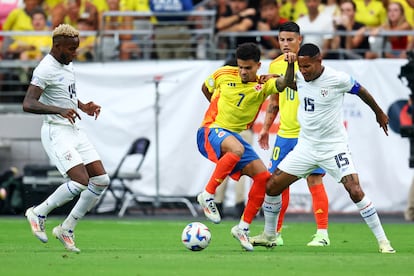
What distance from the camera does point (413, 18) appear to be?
2277 centimetres

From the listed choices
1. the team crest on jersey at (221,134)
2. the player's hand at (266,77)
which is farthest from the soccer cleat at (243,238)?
the player's hand at (266,77)

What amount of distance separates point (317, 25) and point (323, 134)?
9385 mm

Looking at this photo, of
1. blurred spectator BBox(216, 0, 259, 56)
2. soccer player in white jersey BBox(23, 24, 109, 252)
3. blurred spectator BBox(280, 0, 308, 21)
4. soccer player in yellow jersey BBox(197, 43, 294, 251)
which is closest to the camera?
soccer player in white jersey BBox(23, 24, 109, 252)

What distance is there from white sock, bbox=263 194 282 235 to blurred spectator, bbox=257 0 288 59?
355 inches

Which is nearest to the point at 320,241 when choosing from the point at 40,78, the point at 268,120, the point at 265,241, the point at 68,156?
the point at 265,241

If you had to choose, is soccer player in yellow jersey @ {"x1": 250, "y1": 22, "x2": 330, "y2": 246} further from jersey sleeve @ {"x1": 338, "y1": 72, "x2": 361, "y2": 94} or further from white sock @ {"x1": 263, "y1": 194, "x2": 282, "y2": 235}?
jersey sleeve @ {"x1": 338, "y1": 72, "x2": 361, "y2": 94}

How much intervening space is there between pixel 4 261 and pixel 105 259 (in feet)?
3.30

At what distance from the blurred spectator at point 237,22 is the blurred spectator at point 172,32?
735mm

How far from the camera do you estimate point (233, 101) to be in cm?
1412

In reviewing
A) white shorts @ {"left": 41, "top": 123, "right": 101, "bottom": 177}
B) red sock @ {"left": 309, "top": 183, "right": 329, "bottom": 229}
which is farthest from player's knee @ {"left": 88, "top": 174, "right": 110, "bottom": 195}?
red sock @ {"left": 309, "top": 183, "right": 329, "bottom": 229}

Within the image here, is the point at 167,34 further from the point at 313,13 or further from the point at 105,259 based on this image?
the point at 105,259

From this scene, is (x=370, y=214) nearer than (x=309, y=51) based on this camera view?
No

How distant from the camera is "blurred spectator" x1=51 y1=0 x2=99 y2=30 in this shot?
2386 cm

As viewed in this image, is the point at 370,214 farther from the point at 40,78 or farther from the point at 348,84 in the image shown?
the point at 40,78
